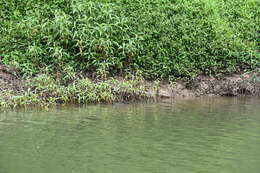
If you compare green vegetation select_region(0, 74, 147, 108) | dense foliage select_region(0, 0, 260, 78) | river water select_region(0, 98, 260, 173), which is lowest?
river water select_region(0, 98, 260, 173)

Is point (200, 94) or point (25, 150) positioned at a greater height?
point (200, 94)

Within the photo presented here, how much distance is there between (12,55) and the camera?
9.99 metres

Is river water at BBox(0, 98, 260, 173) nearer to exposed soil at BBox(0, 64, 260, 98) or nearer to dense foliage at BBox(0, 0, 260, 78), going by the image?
exposed soil at BBox(0, 64, 260, 98)

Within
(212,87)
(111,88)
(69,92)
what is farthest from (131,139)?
(212,87)

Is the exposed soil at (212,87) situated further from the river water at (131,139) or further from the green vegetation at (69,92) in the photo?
the river water at (131,139)

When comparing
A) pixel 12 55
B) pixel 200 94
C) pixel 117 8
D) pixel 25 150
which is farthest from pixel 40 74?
pixel 25 150

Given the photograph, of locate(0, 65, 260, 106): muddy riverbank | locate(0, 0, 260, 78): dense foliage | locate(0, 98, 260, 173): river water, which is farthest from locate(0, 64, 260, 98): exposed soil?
locate(0, 98, 260, 173): river water

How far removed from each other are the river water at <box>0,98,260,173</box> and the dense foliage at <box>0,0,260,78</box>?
1731 millimetres

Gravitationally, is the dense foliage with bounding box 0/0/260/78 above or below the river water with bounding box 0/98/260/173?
above

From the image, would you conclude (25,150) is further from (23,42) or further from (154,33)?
(154,33)

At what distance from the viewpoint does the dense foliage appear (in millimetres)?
10023

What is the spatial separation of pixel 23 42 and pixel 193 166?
642 cm

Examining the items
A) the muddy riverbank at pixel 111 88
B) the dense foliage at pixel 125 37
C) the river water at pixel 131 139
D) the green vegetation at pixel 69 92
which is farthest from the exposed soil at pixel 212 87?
the river water at pixel 131 139

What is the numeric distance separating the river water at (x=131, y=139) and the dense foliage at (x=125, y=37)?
1731 millimetres
